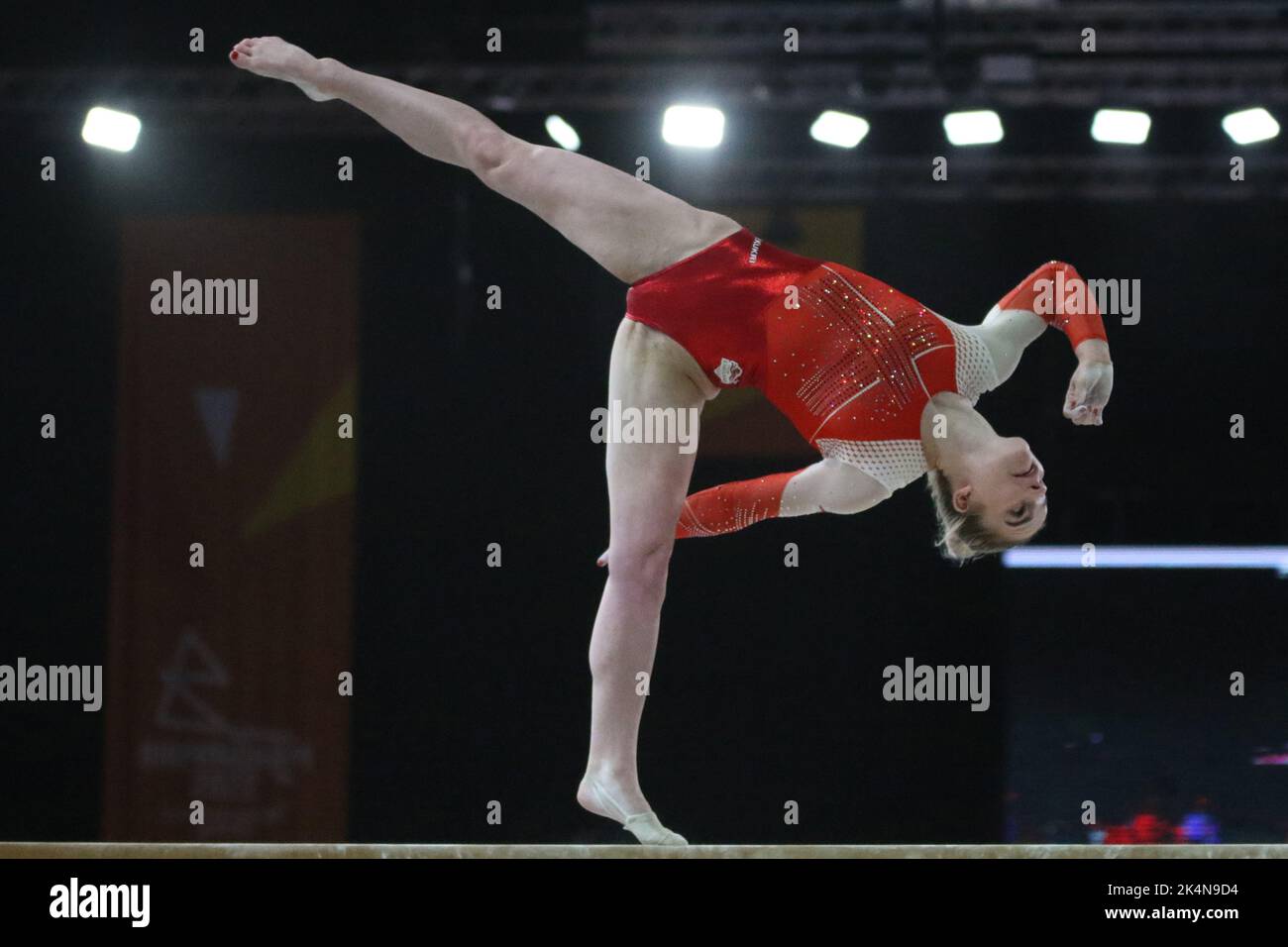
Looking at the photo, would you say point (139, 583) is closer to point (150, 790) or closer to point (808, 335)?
point (150, 790)

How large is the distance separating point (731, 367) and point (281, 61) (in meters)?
1.46

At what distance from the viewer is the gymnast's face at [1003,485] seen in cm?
356

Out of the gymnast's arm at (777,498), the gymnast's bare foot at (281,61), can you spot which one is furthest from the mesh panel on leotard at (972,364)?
the gymnast's bare foot at (281,61)

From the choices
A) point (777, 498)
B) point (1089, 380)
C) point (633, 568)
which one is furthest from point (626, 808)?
point (1089, 380)

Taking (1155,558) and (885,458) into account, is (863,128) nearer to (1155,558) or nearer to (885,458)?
(885,458)

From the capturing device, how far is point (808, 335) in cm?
356

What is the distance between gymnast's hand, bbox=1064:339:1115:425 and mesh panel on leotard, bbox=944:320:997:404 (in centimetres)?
21

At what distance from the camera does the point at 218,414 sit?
170 inches

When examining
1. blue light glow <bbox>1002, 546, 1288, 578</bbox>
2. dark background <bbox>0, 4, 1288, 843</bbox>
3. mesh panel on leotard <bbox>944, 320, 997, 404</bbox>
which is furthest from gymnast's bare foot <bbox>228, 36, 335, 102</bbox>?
blue light glow <bbox>1002, 546, 1288, 578</bbox>

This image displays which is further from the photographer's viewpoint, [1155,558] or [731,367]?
[1155,558]

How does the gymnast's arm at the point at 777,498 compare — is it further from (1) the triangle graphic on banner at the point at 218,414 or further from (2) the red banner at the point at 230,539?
(1) the triangle graphic on banner at the point at 218,414

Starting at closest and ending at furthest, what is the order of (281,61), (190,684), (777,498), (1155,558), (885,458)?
(885,458) < (777,498) < (281,61) < (190,684) < (1155,558)

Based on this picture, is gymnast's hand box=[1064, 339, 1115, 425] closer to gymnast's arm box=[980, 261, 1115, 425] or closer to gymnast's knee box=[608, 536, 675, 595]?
gymnast's arm box=[980, 261, 1115, 425]
